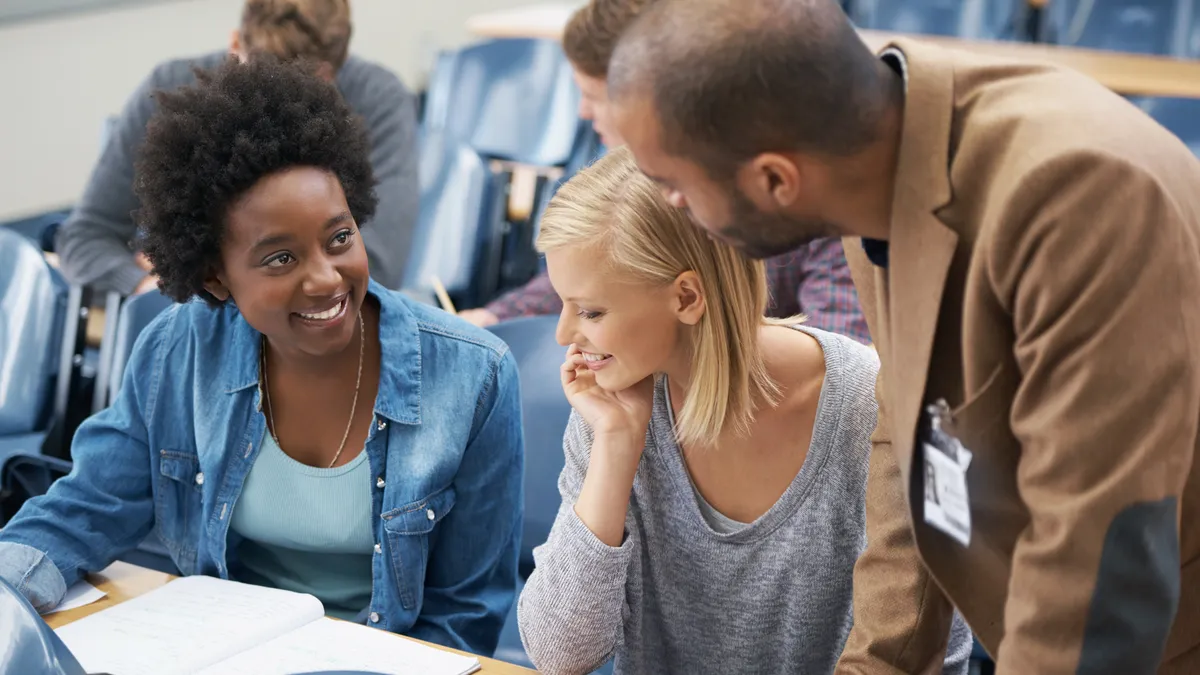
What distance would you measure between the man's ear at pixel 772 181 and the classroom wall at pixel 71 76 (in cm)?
356

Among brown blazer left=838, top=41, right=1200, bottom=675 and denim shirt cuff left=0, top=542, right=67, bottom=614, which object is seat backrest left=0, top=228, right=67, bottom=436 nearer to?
denim shirt cuff left=0, top=542, right=67, bottom=614

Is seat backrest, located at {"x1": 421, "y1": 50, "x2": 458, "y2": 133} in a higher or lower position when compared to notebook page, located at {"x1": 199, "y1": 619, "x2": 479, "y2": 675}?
lower

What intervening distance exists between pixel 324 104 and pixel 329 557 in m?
0.61

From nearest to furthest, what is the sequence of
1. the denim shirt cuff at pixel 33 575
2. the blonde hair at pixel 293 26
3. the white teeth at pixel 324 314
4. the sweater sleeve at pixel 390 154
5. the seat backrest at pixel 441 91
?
the denim shirt cuff at pixel 33 575
the white teeth at pixel 324 314
the blonde hair at pixel 293 26
the sweater sleeve at pixel 390 154
the seat backrest at pixel 441 91

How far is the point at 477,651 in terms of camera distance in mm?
1665

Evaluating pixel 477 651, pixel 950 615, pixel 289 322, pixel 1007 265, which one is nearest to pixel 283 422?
pixel 289 322

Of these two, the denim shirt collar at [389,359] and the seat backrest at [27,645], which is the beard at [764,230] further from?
the denim shirt collar at [389,359]

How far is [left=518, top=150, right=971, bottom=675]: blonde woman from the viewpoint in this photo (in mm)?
1352

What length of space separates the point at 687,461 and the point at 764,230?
0.59m

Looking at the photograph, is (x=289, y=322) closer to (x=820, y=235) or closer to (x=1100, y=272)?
(x=820, y=235)

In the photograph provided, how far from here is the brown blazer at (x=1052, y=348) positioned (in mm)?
780

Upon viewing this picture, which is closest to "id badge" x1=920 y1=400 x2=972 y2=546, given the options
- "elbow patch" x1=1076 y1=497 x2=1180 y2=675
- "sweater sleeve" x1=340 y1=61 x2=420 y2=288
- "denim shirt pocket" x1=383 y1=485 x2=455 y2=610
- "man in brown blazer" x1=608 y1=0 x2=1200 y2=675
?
"man in brown blazer" x1=608 y1=0 x2=1200 y2=675

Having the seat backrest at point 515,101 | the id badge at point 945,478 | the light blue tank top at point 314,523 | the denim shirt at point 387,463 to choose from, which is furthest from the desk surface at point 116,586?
the seat backrest at point 515,101

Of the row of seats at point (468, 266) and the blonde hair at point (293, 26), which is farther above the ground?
the blonde hair at point (293, 26)
